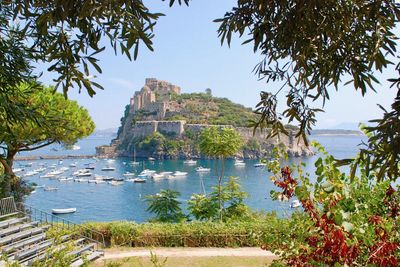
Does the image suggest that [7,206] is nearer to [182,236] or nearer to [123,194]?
[182,236]

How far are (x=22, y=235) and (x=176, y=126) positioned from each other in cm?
5168

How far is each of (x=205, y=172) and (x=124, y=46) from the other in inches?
1721

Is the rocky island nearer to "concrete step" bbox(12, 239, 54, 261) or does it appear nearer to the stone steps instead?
the stone steps

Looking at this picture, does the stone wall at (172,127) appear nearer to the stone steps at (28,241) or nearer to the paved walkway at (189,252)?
the paved walkway at (189,252)

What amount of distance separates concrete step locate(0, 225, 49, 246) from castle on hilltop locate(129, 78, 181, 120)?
6023cm

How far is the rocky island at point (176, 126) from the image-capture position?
56438 mm

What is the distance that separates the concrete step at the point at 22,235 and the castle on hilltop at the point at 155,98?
60.2 meters

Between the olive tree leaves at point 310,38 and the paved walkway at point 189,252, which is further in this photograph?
the paved walkway at point 189,252

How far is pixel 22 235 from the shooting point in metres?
8.32

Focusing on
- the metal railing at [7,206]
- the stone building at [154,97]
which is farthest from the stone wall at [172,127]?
the metal railing at [7,206]

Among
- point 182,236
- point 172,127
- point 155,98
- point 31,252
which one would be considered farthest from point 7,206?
point 155,98

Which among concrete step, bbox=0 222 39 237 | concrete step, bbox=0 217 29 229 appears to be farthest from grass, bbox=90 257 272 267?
concrete step, bbox=0 217 29 229

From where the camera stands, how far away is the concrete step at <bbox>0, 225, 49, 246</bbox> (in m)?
7.83

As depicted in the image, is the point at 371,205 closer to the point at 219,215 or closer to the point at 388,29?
the point at 388,29
